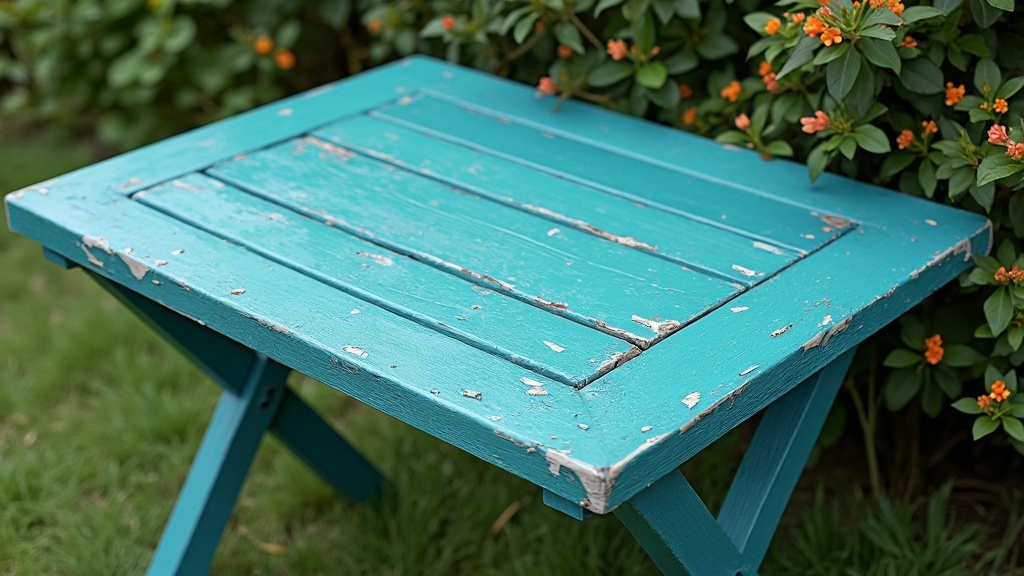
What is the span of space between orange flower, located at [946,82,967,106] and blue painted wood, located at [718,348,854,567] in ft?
1.39

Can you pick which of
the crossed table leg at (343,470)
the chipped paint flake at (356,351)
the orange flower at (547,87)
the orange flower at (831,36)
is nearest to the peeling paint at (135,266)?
the crossed table leg at (343,470)

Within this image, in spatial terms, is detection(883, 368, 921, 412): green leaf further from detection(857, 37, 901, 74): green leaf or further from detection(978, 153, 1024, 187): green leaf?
detection(857, 37, 901, 74): green leaf

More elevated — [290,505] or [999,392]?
[999,392]

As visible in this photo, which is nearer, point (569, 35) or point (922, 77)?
point (922, 77)

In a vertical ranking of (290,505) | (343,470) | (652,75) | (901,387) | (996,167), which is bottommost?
(290,505)

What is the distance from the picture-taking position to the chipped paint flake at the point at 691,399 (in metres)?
1.26

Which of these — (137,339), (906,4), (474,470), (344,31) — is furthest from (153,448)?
(906,4)

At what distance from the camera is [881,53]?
1.63m

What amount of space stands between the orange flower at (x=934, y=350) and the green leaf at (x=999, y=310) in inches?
8.0

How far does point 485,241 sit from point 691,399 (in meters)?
0.47

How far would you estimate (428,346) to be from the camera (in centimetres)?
136

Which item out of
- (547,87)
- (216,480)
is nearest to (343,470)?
(216,480)

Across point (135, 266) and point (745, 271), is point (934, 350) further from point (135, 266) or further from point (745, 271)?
point (135, 266)

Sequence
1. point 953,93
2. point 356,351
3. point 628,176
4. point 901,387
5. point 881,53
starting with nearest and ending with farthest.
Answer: point 356,351 → point 881,53 → point 953,93 → point 628,176 → point 901,387
